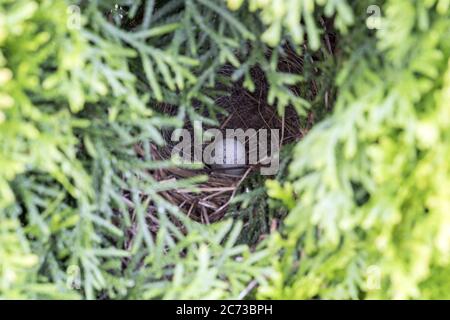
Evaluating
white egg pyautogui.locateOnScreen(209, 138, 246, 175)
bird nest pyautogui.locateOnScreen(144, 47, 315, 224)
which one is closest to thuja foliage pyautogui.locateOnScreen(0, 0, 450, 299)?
bird nest pyautogui.locateOnScreen(144, 47, 315, 224)

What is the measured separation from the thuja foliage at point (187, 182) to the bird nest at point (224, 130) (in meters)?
0.19

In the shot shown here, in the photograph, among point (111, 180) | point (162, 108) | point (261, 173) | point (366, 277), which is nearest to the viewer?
point (366, 277)

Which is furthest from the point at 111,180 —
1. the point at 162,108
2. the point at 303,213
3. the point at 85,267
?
the point at 162,108

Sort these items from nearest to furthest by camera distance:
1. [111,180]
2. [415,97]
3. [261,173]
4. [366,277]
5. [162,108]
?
[415,97] < [366,277] < [111,180] < [261,173] < [162,108]

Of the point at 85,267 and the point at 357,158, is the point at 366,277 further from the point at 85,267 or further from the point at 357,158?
the point at 85,267

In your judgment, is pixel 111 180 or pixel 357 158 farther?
pixel 111 180

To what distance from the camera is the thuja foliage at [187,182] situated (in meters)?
0.78

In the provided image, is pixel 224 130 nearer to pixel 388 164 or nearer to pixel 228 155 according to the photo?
pixel 228 155

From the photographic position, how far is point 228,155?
1763 mm

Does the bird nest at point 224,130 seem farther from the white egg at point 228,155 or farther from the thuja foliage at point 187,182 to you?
the thuja foliage at point 187,182

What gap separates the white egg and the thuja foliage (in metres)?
0.67

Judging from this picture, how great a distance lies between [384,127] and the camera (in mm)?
799

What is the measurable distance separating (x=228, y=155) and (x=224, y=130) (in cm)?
16
